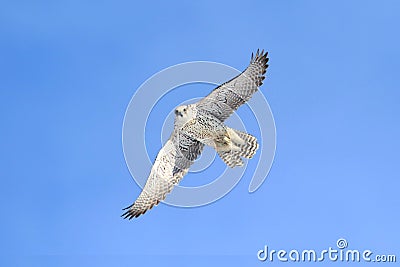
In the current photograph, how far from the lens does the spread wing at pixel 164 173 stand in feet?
33.9

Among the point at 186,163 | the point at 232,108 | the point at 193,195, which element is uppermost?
the point at 232,108

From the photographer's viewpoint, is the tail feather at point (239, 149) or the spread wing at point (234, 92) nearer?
the spread wing at point (234, 92)

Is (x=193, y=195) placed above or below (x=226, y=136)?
below

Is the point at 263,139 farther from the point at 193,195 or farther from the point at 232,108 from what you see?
the point at 193,195

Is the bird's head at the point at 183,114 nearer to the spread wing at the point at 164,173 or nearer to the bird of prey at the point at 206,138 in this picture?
the bird of prey at the point at 206,138

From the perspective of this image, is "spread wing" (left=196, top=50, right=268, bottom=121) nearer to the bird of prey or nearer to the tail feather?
the bird of prey

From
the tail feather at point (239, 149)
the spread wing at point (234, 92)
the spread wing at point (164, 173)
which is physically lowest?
the spread wing at point (164, 173)

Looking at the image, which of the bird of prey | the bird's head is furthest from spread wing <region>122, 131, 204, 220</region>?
the bird's head

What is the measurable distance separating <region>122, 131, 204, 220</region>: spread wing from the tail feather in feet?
2.55

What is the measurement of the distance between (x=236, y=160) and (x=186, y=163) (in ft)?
3.60

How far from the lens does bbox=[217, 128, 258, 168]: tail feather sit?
10.3 meters

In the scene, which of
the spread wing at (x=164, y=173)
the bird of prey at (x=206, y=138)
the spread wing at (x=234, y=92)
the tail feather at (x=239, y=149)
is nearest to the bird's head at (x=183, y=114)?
the bird of prey at (x=206, y=138)

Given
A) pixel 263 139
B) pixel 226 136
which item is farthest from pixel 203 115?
pixel 263 139

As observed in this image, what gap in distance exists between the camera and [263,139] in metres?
10.2
